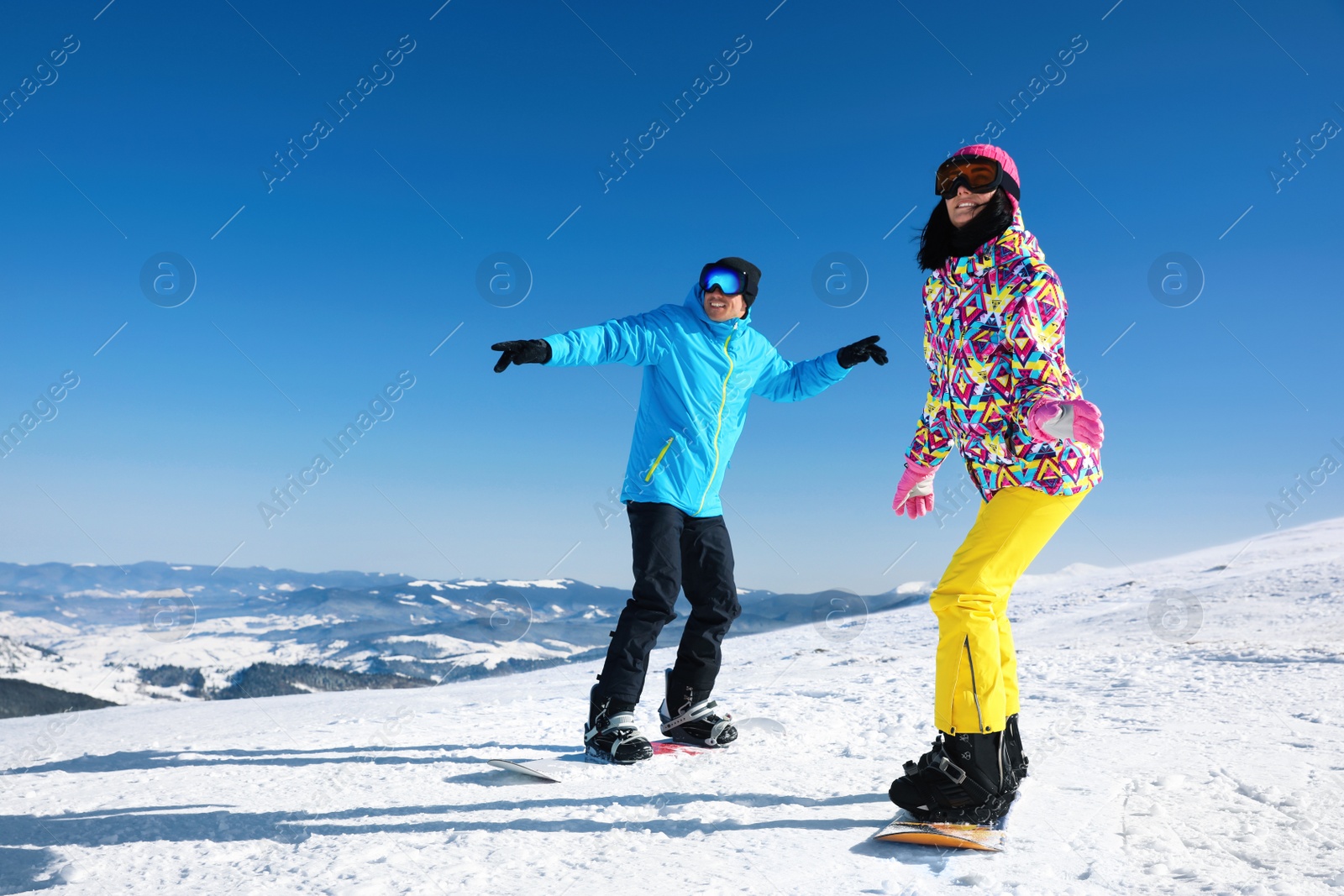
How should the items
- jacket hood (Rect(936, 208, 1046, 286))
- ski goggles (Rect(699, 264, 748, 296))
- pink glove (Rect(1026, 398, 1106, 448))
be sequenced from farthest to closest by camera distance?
ski goggles (Rect(699, 264, 748, 296))
jacket hood (Rect(936, 208, 1046, 286))
pink glove (Rect(1026, 398, 1106, 448))

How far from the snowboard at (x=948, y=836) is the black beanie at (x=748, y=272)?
2.56 meters

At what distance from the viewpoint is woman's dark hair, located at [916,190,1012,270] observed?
2.43 m

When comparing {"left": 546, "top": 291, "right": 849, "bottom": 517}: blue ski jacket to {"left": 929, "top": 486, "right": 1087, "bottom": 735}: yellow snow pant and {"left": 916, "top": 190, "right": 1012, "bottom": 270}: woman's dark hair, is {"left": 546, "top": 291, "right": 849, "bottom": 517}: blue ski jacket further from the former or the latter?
{"left": 929, "top": 486, "right": 1087, "bottom": 735}: yellow snow pant

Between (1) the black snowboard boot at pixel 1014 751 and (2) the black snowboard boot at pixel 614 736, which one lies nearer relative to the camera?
(1) the black snowboard boot at pixel 1014 751

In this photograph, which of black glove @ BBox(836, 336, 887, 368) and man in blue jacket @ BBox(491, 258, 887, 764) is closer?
man in blue jacket @ BBox(491, 258, 887, 764)

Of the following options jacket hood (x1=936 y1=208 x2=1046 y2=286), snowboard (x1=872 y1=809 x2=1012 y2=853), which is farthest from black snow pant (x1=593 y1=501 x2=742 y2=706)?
jacket hood (x1=936 y1=208 x2=1046 y2=286)

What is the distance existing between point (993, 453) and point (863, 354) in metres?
1.68

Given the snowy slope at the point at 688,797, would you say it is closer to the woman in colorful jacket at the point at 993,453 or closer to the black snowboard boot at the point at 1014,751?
the black snowboard boot at the point at 1014,751

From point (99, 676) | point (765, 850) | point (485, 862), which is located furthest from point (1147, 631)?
point (99, 676)

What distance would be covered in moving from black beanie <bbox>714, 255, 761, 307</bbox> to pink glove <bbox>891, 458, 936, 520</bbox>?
4.42ft

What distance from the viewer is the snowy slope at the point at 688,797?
184 centimetres

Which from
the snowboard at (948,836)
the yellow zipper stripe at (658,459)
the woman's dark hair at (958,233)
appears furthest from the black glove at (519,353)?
the snowboard at (948,836)

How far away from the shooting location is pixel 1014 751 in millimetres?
2557

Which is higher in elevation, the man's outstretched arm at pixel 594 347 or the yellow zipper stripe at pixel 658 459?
the man's outstretched arm at pixel 594 347
